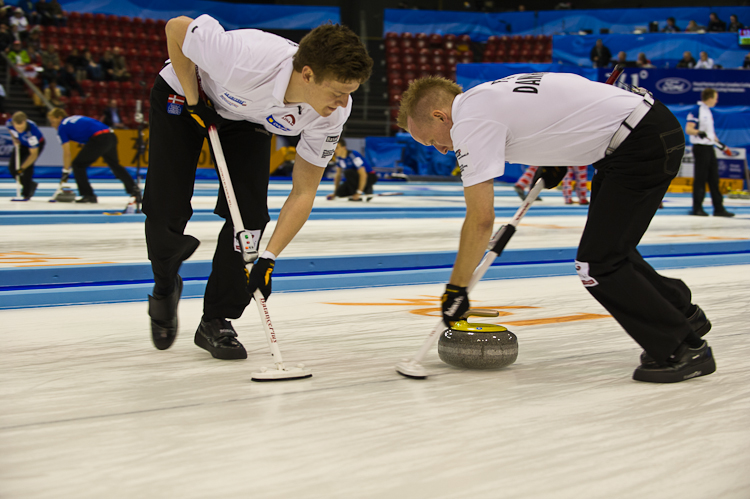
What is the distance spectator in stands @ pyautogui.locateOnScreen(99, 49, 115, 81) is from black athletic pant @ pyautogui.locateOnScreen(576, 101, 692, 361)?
1885cm

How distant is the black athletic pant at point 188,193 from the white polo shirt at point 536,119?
872 mm

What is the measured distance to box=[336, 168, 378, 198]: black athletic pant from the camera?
37.3ft

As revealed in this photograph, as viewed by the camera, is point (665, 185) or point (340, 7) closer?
point (665, 185)

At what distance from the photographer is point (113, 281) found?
4398mm

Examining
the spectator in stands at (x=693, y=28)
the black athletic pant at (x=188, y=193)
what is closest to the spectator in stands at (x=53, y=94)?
the black athletic pant at (x=188, y=193)

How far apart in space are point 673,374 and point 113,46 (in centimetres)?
2132

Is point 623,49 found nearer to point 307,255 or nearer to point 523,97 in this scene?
point 307,255

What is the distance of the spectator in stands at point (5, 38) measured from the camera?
17.9 metres

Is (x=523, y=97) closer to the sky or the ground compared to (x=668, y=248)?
closer to the sky

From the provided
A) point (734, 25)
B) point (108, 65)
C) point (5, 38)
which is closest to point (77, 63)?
point (108, 65)

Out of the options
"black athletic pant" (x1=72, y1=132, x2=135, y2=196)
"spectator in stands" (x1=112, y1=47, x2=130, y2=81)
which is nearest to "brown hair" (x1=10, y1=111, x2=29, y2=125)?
"black athletic pant" (x1=72, y1=132, x2=135, y2=196)

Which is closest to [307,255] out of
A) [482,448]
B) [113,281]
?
[113,281]

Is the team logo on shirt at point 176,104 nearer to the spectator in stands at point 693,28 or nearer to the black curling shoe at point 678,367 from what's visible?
the black curling shoe at point 678,367

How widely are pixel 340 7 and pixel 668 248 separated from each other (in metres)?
20.9
